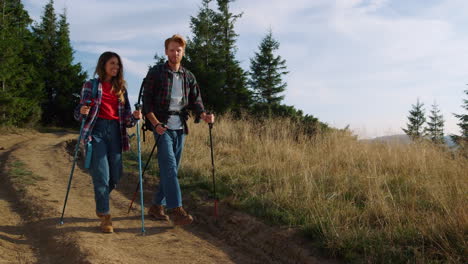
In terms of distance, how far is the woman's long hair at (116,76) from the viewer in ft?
14.4

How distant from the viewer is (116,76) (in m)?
4.44

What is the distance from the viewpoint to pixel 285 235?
4238 millimetres

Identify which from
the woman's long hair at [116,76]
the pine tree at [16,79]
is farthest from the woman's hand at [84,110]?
the pine tree at [16,79]

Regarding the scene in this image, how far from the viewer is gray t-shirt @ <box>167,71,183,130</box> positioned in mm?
4566

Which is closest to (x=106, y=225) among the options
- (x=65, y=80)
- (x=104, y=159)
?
(x=104, y=159)

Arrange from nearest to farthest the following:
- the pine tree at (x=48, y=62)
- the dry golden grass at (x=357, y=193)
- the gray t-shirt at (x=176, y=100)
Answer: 1. the dry golden grass at (x=357, y=193)
2. the gray t-shirt at (x=176, y=100)
3. the pine tree at (x=48, y=62)

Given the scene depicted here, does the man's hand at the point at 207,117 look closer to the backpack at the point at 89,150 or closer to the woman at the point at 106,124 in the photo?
the woman at the point at 106,124

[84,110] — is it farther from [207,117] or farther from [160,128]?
[207,117]

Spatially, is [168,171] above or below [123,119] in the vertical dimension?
below

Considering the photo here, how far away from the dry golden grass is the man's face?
2.29 metres

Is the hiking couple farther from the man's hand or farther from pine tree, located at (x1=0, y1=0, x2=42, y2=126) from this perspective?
pine tree, located at (x1=0, y1=0, x2=42, y2=126)

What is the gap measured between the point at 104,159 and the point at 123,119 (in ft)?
1.89

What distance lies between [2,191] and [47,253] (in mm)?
3002

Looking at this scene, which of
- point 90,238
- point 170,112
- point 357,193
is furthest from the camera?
point 357,193
